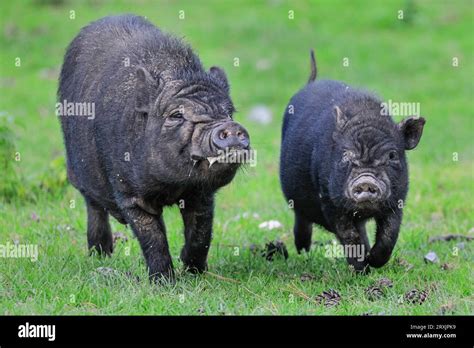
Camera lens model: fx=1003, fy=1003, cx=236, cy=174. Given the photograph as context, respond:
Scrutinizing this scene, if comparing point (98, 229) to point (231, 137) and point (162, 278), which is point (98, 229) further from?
point (231, 137)

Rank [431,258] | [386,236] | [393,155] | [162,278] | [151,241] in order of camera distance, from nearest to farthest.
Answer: [162,278], [151,241], [393,155], [386,236], [431,258]

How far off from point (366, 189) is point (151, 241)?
1.58 m

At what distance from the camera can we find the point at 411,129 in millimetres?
7676

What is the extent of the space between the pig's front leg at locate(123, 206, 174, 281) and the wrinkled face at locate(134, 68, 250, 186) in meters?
0.53

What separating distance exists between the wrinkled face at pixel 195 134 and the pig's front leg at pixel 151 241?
0.53m

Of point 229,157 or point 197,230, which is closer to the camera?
point 229,157

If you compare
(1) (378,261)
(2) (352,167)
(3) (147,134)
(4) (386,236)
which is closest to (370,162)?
(2) (352,167)
